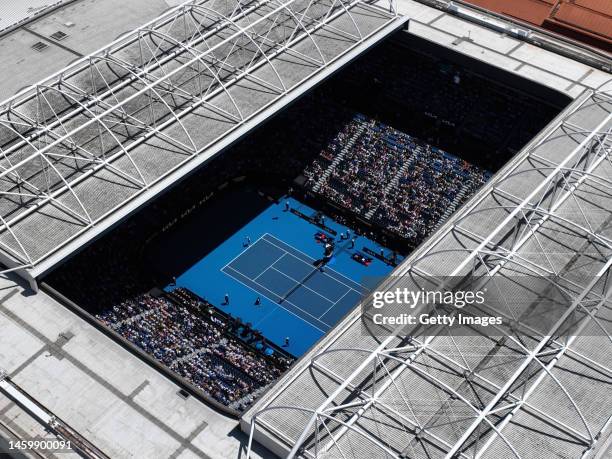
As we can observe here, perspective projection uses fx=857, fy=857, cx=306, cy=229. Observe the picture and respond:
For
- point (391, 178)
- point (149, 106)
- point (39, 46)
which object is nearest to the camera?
point (149, 106)

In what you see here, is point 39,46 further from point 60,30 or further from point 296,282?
point 296,282

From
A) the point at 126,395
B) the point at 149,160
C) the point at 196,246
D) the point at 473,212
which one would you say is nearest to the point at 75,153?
the point at 149,160

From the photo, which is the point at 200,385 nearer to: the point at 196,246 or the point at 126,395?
the point at 126,395

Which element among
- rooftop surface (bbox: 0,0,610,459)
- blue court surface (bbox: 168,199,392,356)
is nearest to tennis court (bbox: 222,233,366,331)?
blue court surface (bbox: 168,199,392,356)

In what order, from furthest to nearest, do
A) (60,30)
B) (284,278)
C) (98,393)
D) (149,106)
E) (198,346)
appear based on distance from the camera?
(60,30) < (284,278) < (149,106) < (198,346) < (98,393)

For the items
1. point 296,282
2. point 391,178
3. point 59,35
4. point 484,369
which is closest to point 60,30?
point 59,35

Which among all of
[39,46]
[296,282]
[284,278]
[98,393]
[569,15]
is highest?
[569,15]

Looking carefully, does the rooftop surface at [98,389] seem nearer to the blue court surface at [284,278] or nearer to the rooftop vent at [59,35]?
the blue court surface at [284,278]

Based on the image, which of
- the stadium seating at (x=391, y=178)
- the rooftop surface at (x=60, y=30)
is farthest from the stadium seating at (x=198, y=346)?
the rooftop surface at (x=60, y=30)
